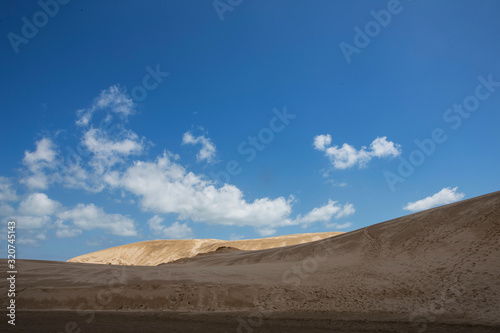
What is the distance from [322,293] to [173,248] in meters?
55.8

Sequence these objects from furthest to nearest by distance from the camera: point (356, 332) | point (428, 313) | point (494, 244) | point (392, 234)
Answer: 1. point (392, 234)
2. point (494, 244)
3. point (428, 313)
4. point (356, 332)

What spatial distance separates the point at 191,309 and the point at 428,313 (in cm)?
825

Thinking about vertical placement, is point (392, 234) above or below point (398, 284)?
above

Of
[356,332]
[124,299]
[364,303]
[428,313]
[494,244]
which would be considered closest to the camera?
[356,332]

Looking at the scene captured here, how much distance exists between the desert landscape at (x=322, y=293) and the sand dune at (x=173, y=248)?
130 ft

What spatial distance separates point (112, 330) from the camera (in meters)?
8.27

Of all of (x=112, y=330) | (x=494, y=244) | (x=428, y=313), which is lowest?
(x=428, y=313)

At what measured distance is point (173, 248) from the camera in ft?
209

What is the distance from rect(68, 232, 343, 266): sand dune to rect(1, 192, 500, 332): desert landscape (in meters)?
39.8

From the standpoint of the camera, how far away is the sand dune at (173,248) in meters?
58.2

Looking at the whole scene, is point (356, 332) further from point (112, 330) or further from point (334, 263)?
point (334, 263)

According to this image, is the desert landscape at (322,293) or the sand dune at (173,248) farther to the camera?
the sand dune at (173,248)

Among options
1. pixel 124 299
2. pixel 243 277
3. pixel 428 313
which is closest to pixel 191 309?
pixel 124 299

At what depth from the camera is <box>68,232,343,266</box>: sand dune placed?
5825 cm
